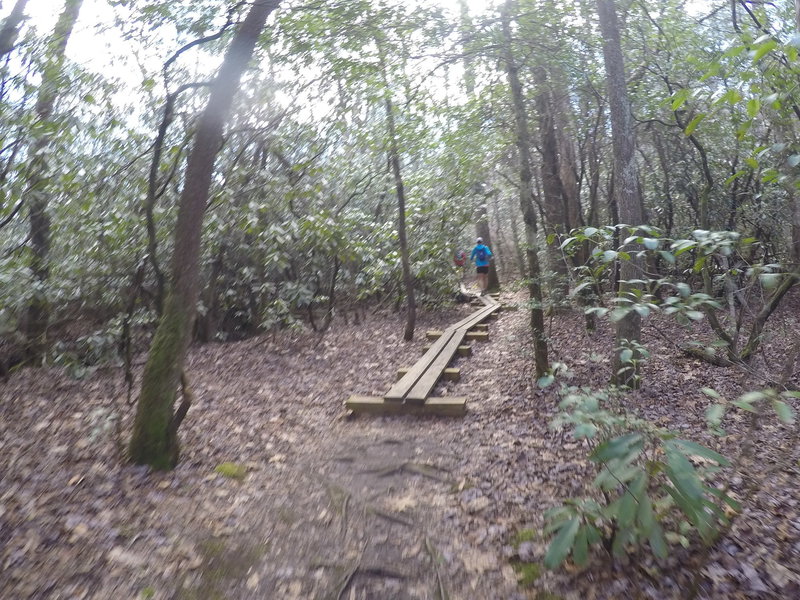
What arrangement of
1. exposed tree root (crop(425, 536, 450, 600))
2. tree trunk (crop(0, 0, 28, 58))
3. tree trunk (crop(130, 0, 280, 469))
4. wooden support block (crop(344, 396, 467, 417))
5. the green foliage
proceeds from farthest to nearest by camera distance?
wooden support block (crop(344, 396, 467, 417)) → tree trunk (crop(0, 0, 28, 58)) → tree trunk (crop(130, 0, 280, 469)) → exposed tree root (crop(425, 536, 450, 600)) → the green foliage

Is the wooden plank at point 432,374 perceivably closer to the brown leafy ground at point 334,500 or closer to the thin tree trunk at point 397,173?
the brown leafy ground at point 334,500

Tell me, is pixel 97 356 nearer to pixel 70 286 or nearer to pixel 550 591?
pixel 70 286

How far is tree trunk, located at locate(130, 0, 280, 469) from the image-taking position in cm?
512

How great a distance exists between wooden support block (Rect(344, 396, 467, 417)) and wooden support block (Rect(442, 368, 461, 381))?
155cm

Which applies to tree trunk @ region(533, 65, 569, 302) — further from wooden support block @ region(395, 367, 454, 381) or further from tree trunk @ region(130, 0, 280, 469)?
tree trunk @ region(130, 0, 280, 469)

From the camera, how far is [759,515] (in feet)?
12.2

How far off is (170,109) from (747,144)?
10.7m

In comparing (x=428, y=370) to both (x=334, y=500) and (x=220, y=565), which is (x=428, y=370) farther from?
(x=220, y=565)

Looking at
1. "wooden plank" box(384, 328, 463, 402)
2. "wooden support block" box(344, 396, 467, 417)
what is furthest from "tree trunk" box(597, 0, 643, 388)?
"wooden plank" box(384, 328, 463, 402)

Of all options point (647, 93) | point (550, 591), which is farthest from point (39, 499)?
point (647, 93)

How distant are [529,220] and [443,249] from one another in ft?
21.6

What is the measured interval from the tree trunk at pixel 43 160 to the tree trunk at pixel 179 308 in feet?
7.93

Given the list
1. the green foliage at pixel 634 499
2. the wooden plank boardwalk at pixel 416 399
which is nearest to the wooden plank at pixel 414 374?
the wooden plank boardwalk at pixel 416 399

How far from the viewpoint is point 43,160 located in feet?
23.0
